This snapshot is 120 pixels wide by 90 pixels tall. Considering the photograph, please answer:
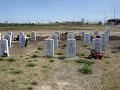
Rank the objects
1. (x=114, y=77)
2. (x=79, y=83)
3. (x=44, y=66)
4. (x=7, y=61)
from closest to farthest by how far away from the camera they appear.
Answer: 1. (x=79, y=83)
2. (x=114, y=77)
3. (x=44, y=66)
4. (x=7, y=61)

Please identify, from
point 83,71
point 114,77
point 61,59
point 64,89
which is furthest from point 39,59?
point 64,89

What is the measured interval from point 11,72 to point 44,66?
2105 mm

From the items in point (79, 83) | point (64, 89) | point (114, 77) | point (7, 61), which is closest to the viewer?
point (64, 89)

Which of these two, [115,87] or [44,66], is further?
[44,66]

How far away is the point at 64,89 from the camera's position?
11.8 m

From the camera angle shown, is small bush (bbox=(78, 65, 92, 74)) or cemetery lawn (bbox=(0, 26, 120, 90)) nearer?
cemetery lawn (bbox=(0, 26, 120, 90))

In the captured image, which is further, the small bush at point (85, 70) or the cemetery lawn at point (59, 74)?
the small bush at point (85, 70)

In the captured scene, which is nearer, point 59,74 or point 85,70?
point 59,74

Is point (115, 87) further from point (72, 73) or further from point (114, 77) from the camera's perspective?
point (72, 73)

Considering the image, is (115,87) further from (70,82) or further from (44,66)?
(44,66)

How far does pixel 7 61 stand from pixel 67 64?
123 inches

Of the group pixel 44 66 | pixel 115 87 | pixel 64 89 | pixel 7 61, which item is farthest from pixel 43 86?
pixel 7 61

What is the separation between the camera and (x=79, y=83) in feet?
41.8

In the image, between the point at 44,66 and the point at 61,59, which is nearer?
the point at 44,66
